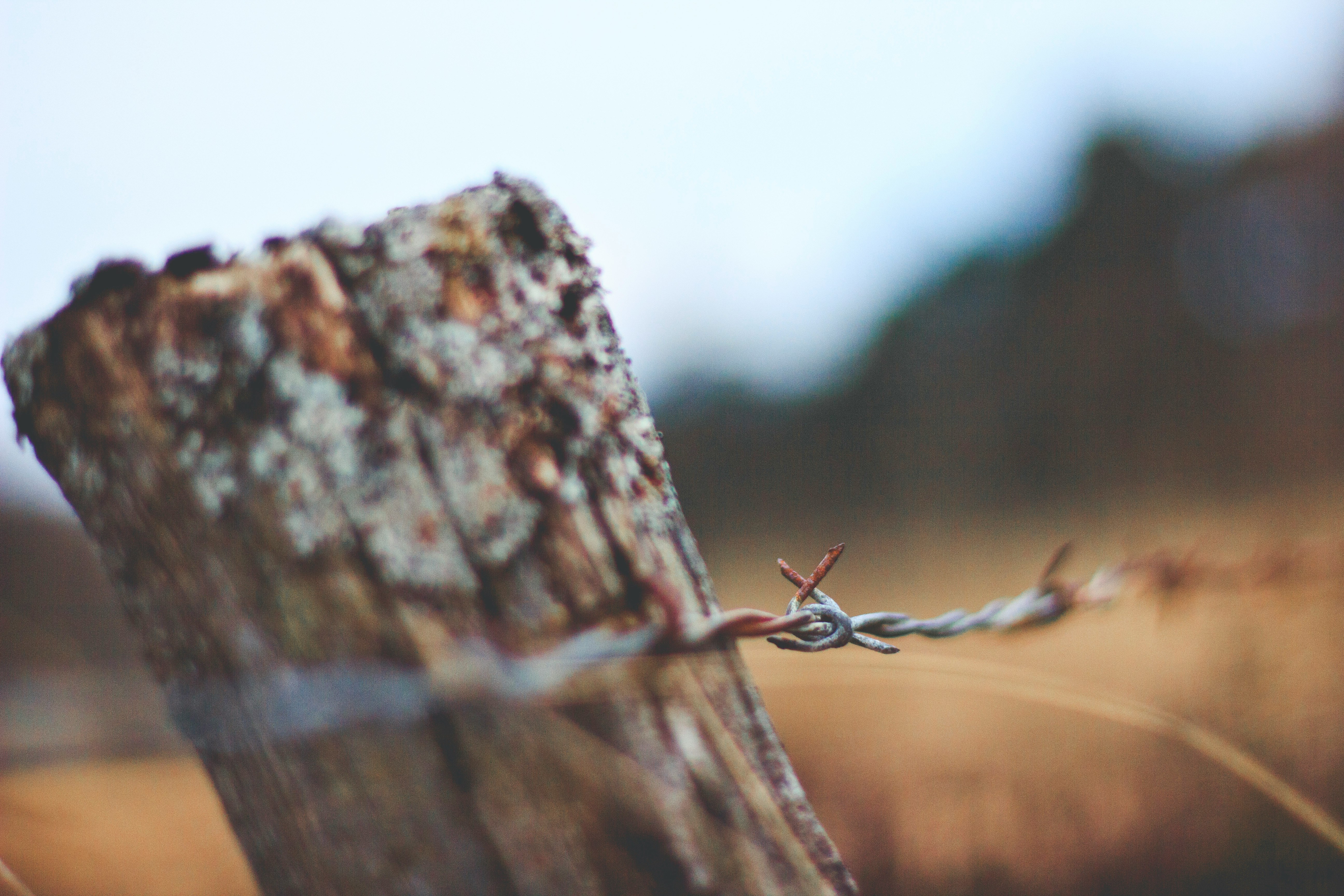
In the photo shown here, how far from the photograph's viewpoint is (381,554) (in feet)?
1.49

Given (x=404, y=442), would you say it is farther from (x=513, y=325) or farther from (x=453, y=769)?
(x=453, y=769)

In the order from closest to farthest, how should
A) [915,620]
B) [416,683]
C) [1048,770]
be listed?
[416,683] < [915,620] < [1048,770]

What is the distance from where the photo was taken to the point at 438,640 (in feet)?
1.50

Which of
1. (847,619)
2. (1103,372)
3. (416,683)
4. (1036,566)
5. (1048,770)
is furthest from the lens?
(1103,372)

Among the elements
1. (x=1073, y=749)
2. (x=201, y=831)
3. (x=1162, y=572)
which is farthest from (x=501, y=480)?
(x=1073, y=749)

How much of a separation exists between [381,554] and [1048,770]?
387cm

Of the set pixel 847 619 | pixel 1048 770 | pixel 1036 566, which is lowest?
pixel 1036 566

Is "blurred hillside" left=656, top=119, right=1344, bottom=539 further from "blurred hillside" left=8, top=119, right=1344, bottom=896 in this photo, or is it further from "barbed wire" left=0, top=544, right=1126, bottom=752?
"barbed wire" left=0, top=544, right=1126, bottom=752

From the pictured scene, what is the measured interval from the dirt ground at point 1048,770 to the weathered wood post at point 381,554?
0.45 m

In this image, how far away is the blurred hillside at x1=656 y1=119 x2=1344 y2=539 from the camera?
12.3m

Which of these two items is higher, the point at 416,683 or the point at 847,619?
the point at 416,683

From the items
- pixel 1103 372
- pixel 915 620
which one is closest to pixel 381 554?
pixel 915 620

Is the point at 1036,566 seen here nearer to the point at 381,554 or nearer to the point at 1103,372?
the point at 1103,372

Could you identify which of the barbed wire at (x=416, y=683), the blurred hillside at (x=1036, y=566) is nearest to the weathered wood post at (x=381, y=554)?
the barbed wire at (x=416, y=683)
